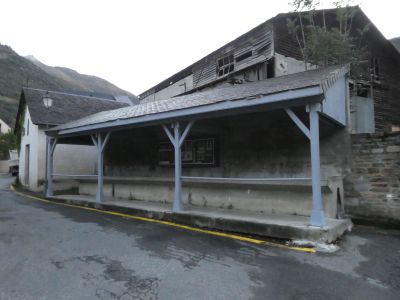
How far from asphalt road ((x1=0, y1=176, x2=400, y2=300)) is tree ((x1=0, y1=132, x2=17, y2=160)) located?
3982cm

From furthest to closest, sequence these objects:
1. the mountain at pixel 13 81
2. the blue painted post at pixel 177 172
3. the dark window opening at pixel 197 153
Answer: the mountain at pixel 13 81, the dark window opening at pixel 197 153, the blue painted post at pixel 177 172

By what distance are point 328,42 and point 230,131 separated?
318 inches

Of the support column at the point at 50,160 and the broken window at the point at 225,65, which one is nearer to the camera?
the support column at the point at 50,160

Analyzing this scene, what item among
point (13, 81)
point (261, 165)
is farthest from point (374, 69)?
point (13, 81)

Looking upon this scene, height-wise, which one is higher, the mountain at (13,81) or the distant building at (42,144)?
the mountain at (13,81)

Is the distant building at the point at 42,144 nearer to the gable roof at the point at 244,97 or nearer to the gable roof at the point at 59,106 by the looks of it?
the gable roof at the point at 59,106

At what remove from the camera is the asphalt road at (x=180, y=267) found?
11.1ft

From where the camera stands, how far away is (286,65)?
1527 centimetres

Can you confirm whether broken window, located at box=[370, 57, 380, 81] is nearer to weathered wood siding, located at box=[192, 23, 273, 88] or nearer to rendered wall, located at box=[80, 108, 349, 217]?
weathered wood siding, located at box=[192, 23, 273, 88]

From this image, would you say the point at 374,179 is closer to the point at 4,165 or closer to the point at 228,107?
the point at 228,107

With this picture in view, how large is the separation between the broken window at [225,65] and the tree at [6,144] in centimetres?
3289

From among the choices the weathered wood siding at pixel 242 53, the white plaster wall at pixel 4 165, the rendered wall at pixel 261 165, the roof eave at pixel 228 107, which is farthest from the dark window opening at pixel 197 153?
the white plaster wall at pixel 4 165

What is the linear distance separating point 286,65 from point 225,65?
11.9ft

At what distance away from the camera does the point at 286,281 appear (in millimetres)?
3654
